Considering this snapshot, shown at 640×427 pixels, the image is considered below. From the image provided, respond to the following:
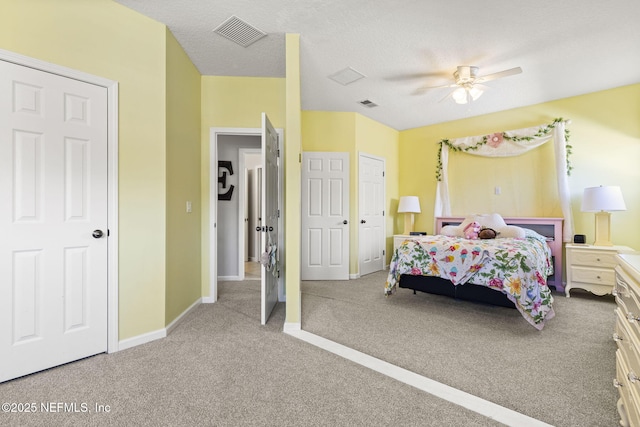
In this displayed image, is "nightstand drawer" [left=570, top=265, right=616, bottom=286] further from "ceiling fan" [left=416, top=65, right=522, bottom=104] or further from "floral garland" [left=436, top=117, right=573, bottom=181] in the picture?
"ceiling fan" [left=416, top=65, right=522, bottom=104]

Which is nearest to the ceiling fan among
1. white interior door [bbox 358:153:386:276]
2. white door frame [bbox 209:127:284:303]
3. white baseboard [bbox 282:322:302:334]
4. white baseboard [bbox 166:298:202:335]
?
white interior door [bbox 358:153:386:276]

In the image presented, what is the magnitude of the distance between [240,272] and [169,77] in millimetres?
2891

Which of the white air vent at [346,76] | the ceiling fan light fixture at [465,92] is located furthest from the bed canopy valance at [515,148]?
the white air vent at [346,76]

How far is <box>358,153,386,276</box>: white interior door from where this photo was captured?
4.71 metres

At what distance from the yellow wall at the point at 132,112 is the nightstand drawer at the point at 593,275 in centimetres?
464

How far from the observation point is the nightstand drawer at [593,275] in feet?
10.6

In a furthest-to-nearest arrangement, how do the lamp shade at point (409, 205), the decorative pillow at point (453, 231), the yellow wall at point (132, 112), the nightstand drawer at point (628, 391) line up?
the lamp shade at point (409, 205) → the decorative pillow at point (453, 231) → the yellow wall at point (132, 112) → the nightstand drawer at point (628, 391)

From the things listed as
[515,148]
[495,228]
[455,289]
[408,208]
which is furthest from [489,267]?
[515,148]

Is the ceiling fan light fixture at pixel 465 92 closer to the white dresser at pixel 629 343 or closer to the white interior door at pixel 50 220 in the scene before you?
the white dresser at pixel 629 343

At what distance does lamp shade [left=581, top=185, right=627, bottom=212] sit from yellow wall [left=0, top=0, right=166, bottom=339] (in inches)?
188

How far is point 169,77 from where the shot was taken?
2.52 m

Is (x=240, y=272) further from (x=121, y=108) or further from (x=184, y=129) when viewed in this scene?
(x=121, y=108)

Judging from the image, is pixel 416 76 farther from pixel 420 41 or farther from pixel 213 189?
pixel 213 189

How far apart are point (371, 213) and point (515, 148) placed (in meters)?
2.43
